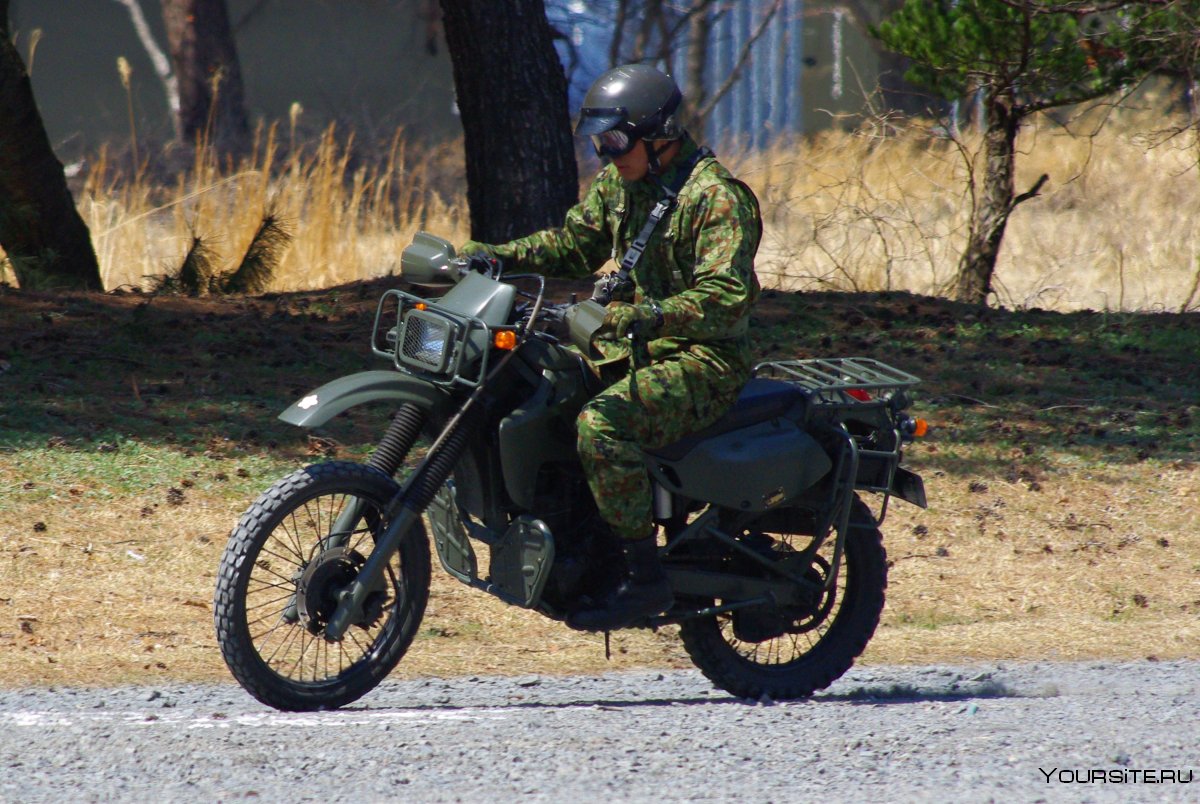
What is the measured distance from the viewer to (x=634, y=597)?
519 centimetres

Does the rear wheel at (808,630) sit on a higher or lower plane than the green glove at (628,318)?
lower

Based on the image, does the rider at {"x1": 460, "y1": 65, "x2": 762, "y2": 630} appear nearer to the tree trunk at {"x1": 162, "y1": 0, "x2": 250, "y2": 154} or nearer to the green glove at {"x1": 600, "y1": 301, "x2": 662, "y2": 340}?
the green glove at {"x1": 600, "y1": 301, "x2": 662, "y2": 340}

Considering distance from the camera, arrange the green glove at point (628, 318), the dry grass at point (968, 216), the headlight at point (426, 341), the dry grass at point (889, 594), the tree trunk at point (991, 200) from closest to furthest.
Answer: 1. the green glove at point (628, 318)
2. the headlight at point (426, 341)
3. the dry grass at point (889, 594)
4. the tree trunk at point (991, 200)
5. the dry grass at point (968, 216)

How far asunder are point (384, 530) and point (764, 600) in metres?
1.37

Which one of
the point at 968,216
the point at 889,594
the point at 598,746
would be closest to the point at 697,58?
the point at 968,216

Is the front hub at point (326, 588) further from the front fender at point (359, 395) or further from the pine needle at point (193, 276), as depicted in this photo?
the pine needle at point (193, 276)

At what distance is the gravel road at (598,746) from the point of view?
14.3ft

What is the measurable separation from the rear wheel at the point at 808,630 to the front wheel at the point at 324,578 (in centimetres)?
101

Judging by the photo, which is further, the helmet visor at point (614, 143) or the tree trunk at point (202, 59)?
the tree trunk at point (202, 59)

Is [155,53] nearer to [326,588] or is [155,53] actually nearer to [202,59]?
[202,59]

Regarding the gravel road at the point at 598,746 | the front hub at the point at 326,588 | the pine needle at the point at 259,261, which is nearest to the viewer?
the gravel road at the point at 598,746

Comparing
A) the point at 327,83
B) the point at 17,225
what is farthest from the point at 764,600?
the point at 327,83

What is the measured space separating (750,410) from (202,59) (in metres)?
20.4

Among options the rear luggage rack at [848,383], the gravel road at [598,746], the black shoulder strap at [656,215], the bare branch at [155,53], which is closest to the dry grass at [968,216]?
the rear luggage rack at [848,383]
